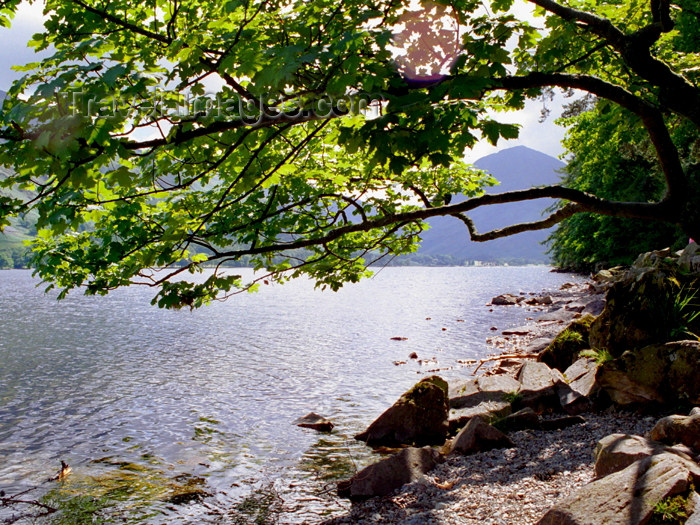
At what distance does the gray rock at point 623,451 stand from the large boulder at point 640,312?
18.1 ft

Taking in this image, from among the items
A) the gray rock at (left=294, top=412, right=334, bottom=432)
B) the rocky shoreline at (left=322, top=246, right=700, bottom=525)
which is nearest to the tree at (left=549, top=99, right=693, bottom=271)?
the rocky shoreline at (left=322, top=246, right=700, bottom=525)

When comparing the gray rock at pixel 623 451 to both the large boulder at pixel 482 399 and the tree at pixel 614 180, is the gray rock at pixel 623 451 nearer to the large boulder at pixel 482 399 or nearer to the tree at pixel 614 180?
the large boulder at pixel 482 399

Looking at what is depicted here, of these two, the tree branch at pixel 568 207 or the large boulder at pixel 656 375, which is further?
the large boulder at pixel 656 375

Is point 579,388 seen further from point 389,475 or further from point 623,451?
point 623,451

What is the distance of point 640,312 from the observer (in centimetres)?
1160

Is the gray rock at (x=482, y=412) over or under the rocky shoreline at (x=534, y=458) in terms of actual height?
under

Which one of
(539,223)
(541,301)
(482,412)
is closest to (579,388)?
(482,412)

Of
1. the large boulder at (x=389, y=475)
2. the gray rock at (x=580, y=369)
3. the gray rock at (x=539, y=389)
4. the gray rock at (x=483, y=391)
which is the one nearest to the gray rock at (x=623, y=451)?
the large boulder at (x=389, y=475)

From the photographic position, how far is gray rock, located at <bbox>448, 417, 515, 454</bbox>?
10742 millimetres

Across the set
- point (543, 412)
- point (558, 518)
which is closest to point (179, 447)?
point (543, 412)

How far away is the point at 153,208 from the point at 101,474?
745 cm

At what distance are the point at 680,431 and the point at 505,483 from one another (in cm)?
271

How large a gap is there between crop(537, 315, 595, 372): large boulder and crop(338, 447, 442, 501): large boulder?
7.61 m

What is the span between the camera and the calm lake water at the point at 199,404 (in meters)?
11.4
